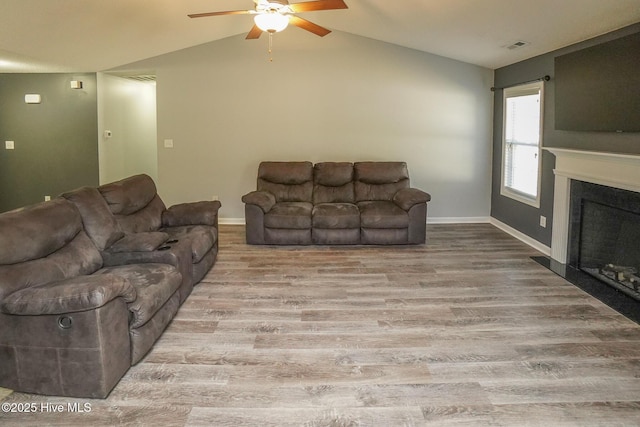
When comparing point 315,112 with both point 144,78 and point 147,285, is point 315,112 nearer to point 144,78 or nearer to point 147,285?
point 144,78

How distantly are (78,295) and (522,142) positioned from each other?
5.63 m

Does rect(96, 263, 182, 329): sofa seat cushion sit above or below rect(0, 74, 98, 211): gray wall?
below

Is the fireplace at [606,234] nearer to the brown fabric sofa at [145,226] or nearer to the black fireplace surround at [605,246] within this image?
the black fireplace surround at [605,246]

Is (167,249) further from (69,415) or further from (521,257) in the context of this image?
(521,257)

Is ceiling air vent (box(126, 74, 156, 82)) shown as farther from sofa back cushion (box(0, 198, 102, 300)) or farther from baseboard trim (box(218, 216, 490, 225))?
sofa back cushion (box(0, 198, 102, 300))

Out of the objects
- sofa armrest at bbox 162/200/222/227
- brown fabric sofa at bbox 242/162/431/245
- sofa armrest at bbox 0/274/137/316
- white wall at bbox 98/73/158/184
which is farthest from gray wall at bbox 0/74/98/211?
sofa armrest at bbox 0/274/137/316

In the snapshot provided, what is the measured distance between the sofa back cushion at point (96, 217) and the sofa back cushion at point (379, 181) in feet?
11.5

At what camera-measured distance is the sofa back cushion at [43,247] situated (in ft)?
9.11

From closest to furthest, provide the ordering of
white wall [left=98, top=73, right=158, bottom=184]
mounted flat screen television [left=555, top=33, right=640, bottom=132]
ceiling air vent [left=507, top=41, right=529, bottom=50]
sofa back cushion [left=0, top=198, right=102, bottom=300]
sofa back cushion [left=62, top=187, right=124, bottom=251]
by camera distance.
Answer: sofa back cushion [left=0, top=198, right=102, bottom=300]
sofa back cushion [left=62, top=187, right=124, bottom=251]
mounted flat screen television [left=555, top=33, right=640, bottom=132]
ceiling air vent [left=507, top=41, right=529, bottom=50]
white wall [left=98, top=73, right=158, bottom=184]

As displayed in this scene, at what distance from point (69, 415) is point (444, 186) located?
19.8ft

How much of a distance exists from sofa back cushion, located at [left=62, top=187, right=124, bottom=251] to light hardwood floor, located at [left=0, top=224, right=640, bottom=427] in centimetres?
79

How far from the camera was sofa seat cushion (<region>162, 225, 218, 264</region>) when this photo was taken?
14.2 feet

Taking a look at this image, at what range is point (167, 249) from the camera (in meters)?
3.86

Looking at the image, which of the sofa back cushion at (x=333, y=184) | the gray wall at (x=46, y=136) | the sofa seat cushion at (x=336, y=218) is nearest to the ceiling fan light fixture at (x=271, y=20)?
the sofa seat cushion at (x=336, y=218)
